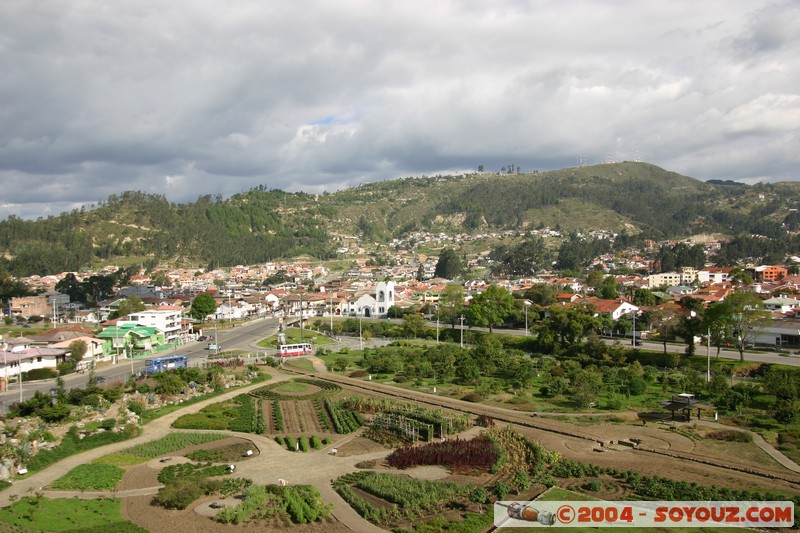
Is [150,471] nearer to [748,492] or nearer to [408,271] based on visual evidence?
[748,492]

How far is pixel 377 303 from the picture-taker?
222 feet

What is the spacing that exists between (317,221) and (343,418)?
488ft

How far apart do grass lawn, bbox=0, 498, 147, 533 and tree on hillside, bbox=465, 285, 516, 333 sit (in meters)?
36.0

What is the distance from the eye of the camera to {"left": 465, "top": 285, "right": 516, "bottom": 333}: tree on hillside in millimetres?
48906

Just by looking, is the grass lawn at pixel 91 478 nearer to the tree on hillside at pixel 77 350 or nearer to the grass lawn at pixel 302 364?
the grass lawn at pixel 302 364

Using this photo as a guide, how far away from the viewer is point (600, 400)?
1097 inches

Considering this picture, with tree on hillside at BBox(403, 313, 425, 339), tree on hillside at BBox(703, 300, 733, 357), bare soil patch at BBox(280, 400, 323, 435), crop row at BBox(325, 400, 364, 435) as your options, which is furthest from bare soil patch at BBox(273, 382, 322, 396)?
tree on hillside at BBox(703, 300, 733, 357)

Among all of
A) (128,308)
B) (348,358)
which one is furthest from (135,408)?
(128,308)

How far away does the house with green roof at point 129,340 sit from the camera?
143 ft

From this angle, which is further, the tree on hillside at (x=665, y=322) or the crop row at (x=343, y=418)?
the tree on hillside at (x=665, y=322)

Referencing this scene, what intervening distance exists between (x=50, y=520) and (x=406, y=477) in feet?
30.9

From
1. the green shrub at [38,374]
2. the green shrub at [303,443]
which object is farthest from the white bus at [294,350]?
the green shrub at [303,443]

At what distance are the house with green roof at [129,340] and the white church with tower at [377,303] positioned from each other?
26.2 meters

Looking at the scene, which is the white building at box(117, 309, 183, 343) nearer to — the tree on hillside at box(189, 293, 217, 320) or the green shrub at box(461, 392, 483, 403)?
the tree on hillside at box(189, 293, 217, 320)
